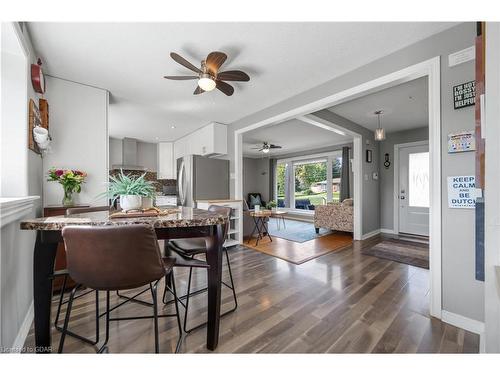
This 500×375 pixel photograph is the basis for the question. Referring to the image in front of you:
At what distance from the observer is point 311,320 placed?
166 centimetres

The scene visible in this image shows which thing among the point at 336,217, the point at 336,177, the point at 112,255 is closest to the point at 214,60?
the point at 112,255

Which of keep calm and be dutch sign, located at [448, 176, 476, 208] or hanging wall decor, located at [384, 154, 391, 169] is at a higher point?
hanging wall decor, located at [384, 154, 391, 169]

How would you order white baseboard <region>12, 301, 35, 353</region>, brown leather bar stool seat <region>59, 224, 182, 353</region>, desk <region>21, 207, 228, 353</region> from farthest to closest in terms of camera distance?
white baseboard <region>12, 301, 35, 353</region> → desk <region>21, 207, 228, 353</region> → brown leather bar stool seat <region>59, 224, 182, 353</region>

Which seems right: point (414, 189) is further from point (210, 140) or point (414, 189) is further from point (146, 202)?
point (146, 202)

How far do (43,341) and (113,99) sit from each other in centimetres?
300

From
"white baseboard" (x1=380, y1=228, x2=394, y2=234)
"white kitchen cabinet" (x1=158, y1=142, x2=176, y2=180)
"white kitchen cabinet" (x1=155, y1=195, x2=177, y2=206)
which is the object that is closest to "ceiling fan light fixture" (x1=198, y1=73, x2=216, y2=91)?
"white kitchen cabinet" (x1=155, y1=195, x2=177, y2=206)

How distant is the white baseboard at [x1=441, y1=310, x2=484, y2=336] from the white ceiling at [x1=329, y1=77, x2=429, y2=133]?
2.61 metres

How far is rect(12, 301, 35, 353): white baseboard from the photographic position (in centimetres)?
130

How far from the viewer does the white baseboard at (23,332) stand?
51.1 inches

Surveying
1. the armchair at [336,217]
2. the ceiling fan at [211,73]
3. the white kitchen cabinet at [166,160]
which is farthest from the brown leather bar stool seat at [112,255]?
the white kitchen cabinet at [166,160]

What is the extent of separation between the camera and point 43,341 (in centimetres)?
123

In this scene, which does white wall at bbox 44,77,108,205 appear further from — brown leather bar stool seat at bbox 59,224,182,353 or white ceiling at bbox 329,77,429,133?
white ceiling at bbox 329,77,429,133

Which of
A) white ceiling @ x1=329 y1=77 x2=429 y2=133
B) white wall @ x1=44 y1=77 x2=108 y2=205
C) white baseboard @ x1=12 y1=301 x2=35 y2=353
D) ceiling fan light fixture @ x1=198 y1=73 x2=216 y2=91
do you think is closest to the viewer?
white baseboard @ x1=12 y1=301 x2=35 y2=353
